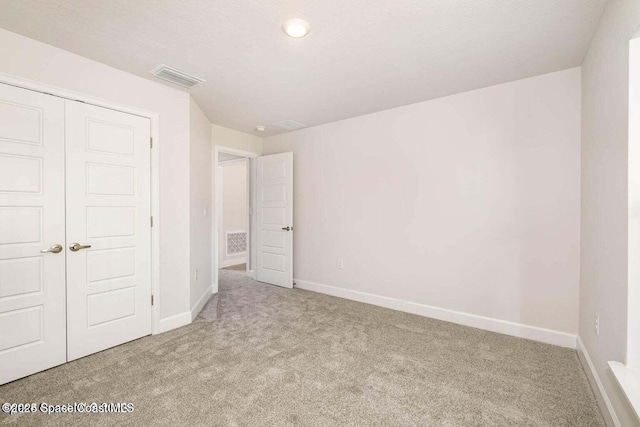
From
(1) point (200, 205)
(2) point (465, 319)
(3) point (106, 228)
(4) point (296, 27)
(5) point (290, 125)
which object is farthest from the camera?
(5) point (290, 125)

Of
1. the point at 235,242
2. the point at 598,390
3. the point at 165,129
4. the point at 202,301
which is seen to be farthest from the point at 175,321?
the point at 235,242

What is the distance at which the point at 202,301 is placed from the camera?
→ 3.81 m

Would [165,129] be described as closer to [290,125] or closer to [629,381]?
[290,125]

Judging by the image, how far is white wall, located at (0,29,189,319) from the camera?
237 centimetres

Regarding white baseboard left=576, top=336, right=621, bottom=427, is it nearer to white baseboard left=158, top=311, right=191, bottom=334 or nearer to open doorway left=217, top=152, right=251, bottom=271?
white baseboard left=158, top=311, right=191, bottom=334

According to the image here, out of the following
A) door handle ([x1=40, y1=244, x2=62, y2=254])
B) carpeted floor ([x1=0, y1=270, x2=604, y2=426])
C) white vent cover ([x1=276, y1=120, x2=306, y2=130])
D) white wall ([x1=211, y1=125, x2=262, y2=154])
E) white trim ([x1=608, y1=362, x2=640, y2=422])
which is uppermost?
white vent cover ([x1=276, y1=120, x2=306, y2=130])

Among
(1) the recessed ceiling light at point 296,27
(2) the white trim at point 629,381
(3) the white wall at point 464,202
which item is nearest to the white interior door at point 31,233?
(1) the recessed ceiling light at point 296,27

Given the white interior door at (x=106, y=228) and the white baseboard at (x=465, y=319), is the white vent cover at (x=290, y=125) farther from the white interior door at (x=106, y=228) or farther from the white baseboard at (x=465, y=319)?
the white baseboard at (x=465, y=319)

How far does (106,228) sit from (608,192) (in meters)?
3.93

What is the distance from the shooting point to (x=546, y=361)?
2385 mm

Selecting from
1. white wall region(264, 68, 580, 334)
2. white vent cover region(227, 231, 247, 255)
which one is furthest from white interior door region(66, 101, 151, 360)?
white vent cover region(227, 231, 247, 255)

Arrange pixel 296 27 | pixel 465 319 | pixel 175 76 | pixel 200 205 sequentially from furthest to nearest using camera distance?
pixel 200 205 → pixel 465 319 → pixel 175 76 → pixel 296 27

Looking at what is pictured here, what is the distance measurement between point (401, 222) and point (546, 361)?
1.91 metres

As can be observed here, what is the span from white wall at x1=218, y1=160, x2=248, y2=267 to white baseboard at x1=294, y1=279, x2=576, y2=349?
327 centimetres
